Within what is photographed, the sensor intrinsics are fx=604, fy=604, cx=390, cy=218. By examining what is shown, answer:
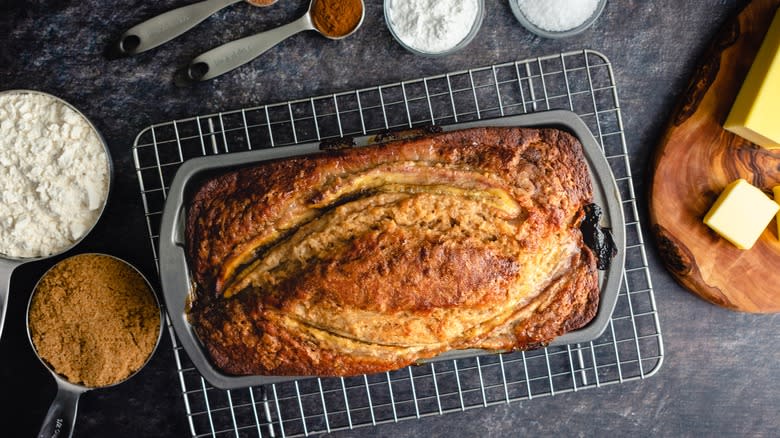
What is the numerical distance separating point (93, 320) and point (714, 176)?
2.74 metres

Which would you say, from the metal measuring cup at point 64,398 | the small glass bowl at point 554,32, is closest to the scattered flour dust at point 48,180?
the metal measuring cup at point 64,398

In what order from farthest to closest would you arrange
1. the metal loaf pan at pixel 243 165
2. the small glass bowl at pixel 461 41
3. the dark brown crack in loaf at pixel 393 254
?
the small glass bowl at pixel 461 41 < the metal loaf pan at pixel 243 165 < the dark brown crack in loaf at pixel 393 254

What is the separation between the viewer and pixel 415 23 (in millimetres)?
2596

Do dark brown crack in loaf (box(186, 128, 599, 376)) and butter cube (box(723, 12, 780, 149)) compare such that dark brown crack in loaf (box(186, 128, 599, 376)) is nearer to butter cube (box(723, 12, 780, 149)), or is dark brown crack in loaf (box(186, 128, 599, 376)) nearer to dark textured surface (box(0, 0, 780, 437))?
dark textured surface (box(0, 0, 780, 437))

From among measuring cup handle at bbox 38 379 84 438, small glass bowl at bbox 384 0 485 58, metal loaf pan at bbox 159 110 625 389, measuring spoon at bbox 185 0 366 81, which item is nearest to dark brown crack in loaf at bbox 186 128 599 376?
metal loaf pan at bbox 159 110 625 389

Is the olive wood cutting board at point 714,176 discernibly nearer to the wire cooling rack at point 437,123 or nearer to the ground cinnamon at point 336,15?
the wire cooling rack at point 437,123

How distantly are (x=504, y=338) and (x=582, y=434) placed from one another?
108 cm

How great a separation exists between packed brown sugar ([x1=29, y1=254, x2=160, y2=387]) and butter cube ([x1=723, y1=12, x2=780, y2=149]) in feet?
8.57

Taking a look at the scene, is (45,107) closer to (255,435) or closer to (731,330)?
(255,435)

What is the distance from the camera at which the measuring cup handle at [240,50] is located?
2.67m

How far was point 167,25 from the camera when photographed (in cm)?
268

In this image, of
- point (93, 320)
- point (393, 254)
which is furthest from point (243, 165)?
point (93, 320)

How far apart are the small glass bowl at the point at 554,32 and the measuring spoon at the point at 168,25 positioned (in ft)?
4.08

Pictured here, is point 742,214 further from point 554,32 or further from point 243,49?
point 243,49
